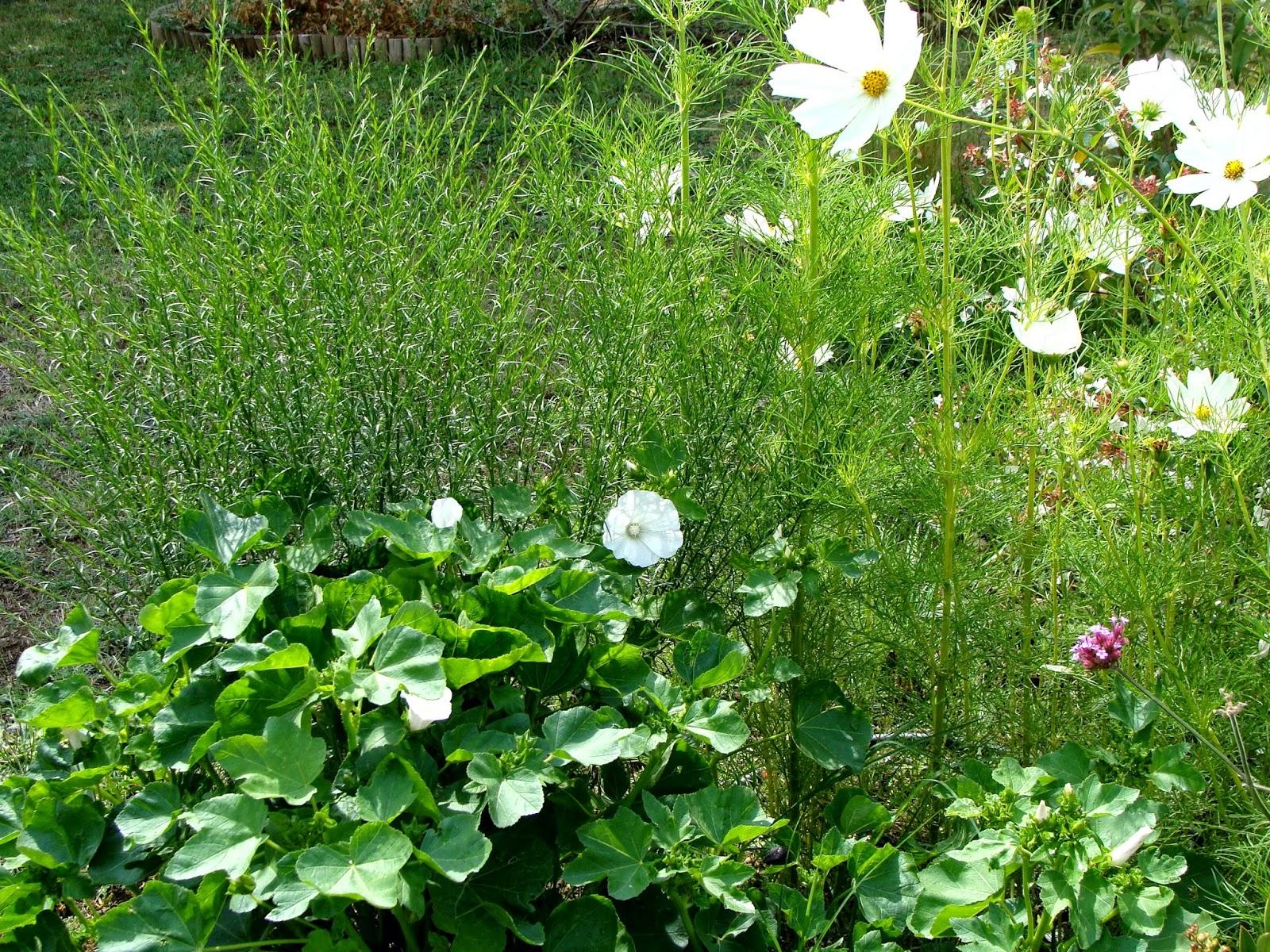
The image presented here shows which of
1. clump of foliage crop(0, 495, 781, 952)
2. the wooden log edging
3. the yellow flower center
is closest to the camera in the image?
clump of foliage crop(0, 495, 781, 952)

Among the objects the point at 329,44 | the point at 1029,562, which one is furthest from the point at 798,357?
the point at 329,44

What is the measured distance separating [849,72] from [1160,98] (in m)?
0.56

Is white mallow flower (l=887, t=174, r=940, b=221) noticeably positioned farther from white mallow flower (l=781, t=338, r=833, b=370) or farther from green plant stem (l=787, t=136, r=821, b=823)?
white mallow flower (l=781, t=338, r=833, b=370)

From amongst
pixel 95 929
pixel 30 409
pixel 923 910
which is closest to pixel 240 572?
pixel 95 929

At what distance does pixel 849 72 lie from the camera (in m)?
1.34

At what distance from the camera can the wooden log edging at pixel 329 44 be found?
560 cm

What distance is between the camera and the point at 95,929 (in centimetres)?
119

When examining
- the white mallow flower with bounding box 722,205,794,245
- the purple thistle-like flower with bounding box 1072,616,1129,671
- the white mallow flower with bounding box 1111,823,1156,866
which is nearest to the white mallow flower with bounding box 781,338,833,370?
the white mallow flower with bounding box 722,205,794,245

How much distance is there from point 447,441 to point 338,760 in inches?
22.7

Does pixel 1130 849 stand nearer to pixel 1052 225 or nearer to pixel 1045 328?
pixel 1045 328

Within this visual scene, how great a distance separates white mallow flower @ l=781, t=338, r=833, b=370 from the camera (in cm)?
179

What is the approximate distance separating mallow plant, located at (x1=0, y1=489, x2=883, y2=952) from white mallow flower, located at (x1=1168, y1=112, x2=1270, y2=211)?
77 centimetres

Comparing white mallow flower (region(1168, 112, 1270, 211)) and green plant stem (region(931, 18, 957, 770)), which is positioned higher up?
white mallow flower (region(1168, 112, 1270, 211))

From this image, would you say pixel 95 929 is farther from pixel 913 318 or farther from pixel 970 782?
pixel 913 318
